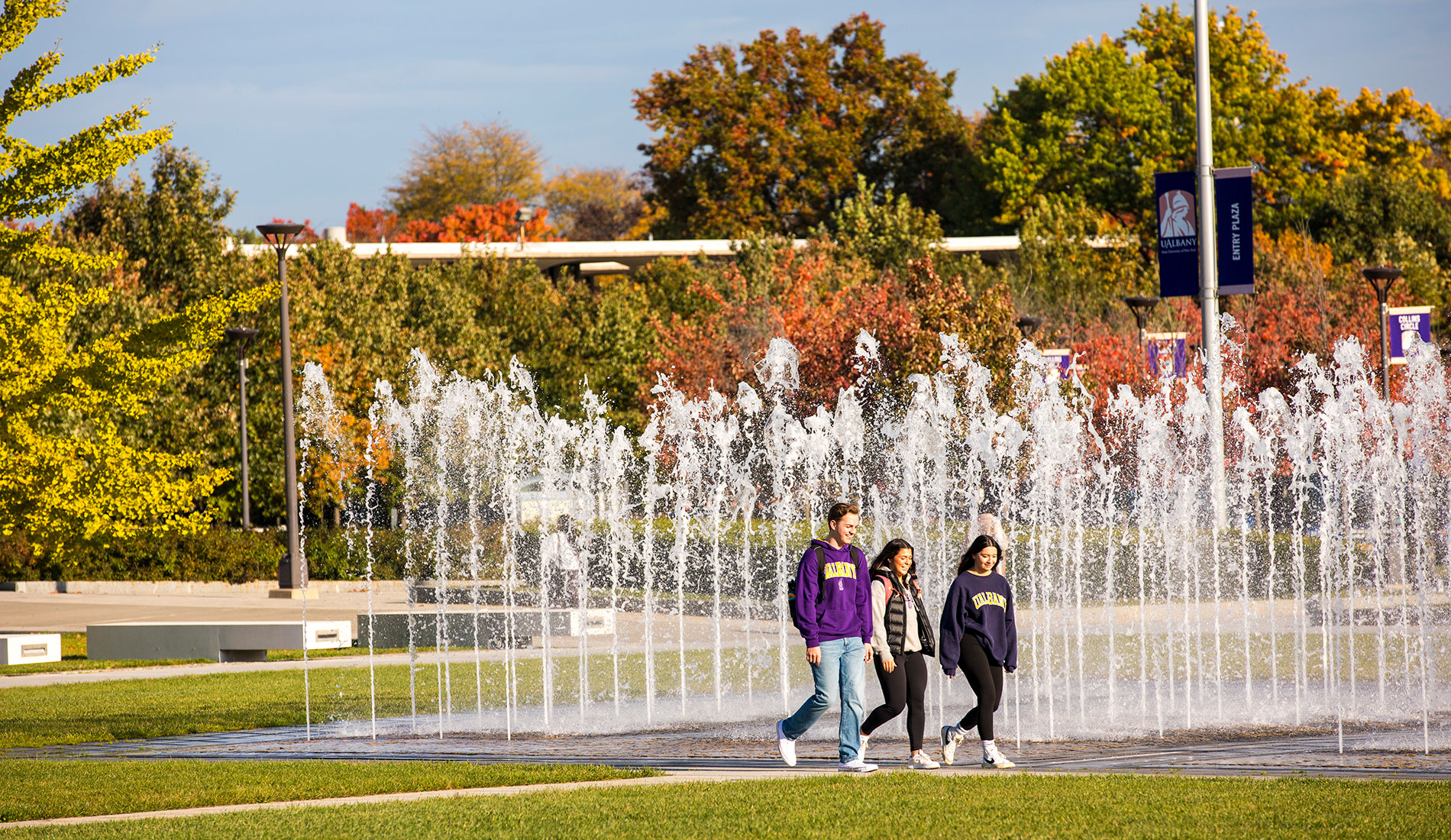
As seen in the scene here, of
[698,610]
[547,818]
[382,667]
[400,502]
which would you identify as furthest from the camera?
[400,502]

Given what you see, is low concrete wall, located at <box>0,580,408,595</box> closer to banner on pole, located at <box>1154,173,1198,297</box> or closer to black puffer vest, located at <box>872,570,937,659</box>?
banner on pole, located at <box>1154,173,1198,297</box>

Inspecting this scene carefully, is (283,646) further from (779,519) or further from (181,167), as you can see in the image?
(181,167)

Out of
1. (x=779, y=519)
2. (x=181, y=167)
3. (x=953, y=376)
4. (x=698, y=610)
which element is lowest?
(x=698, y=610)

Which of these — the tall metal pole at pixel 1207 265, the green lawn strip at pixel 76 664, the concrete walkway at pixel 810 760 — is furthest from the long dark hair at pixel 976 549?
the green lawn strip at pixel 76 664

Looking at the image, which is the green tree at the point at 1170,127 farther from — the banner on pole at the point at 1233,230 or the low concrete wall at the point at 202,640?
the low concrete wall at the point at 202,640

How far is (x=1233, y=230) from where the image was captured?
67.4ft

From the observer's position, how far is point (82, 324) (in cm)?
3172

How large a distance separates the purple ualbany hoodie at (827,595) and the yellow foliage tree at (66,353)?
13.0 metres

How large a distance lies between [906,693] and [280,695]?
7457 mm

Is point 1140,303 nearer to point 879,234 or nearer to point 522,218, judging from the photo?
point 879,234

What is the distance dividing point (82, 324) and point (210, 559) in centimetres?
595

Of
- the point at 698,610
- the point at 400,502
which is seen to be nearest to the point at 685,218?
the point at 400,502

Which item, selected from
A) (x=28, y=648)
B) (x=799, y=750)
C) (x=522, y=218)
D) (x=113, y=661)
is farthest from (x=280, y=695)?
(x=522, y=218)

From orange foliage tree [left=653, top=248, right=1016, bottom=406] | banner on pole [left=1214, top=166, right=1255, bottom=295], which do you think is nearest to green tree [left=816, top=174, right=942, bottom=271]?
orange foliage tree [left=653, top=248, right=1016, bottom=406]
